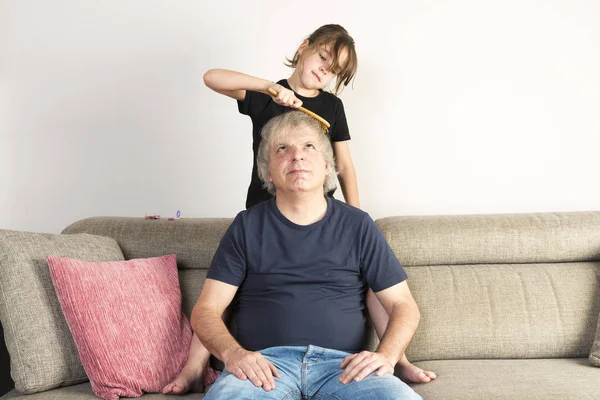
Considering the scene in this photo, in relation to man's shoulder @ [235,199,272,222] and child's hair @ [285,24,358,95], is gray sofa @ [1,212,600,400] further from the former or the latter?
child's hair @ [285,24,358,95]

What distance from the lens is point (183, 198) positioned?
302 centimetres

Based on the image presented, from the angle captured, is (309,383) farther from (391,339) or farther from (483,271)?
(483,271)

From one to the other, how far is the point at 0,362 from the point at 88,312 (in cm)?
33

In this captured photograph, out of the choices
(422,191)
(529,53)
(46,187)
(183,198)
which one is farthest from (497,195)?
(46,187)

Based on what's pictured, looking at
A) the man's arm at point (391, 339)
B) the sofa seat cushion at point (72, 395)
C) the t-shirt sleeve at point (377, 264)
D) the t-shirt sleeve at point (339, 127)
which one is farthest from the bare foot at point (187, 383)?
the t-shirt sleeve at point (339, 127)

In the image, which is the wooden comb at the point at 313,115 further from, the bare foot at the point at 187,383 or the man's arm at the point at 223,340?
the bare foot at the point at 187,383

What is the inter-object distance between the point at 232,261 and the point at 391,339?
53 centimetres

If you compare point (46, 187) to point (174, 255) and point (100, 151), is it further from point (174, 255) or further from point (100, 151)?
point (174, 255)

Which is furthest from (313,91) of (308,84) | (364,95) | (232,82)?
(364,95)

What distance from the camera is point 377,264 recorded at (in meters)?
2.12

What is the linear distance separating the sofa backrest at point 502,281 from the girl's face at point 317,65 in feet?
1.87

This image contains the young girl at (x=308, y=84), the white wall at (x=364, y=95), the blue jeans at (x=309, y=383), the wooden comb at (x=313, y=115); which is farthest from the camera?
the white wall at (x=364, y=95)

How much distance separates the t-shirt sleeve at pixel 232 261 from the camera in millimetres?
2121

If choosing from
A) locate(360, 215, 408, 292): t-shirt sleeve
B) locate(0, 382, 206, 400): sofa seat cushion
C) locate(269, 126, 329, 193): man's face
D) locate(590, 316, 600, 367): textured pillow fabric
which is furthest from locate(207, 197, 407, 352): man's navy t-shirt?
locate(590, 316, 600, 367): textured pillow fabric
